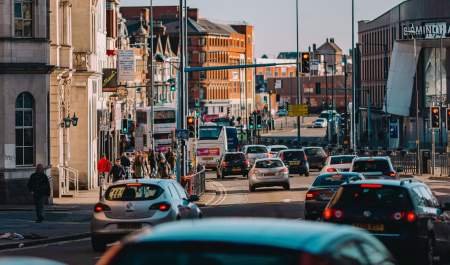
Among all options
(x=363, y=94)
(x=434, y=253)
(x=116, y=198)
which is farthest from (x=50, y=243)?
(x=363, y=94)

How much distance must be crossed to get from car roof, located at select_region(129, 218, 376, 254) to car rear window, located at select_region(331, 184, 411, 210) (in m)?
10.8

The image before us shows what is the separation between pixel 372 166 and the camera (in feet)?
141

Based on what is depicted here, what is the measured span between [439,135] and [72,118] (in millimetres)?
67572

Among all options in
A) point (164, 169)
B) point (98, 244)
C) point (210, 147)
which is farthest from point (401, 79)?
point (98, 244)

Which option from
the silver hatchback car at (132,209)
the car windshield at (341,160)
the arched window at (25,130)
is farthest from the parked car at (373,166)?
the silver hatchback car at (132,209)

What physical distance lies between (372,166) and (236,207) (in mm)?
4729

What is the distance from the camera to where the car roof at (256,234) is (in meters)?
9.06

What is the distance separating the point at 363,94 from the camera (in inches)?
6048

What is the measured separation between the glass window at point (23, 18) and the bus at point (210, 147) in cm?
4165

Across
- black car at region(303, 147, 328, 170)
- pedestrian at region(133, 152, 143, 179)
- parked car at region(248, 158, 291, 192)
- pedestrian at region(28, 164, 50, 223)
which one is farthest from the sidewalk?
black car at region(303, 147, 328, 170)

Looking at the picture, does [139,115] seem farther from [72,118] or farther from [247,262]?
[247,262]

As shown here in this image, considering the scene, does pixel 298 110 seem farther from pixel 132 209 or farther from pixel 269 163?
pixel 132 209

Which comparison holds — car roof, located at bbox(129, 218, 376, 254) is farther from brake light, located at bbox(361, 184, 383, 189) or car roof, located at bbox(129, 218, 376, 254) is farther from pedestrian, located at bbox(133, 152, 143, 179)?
pedestrian, located at bbox(133, 152, 143, 179)

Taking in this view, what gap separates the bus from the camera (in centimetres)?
8619
